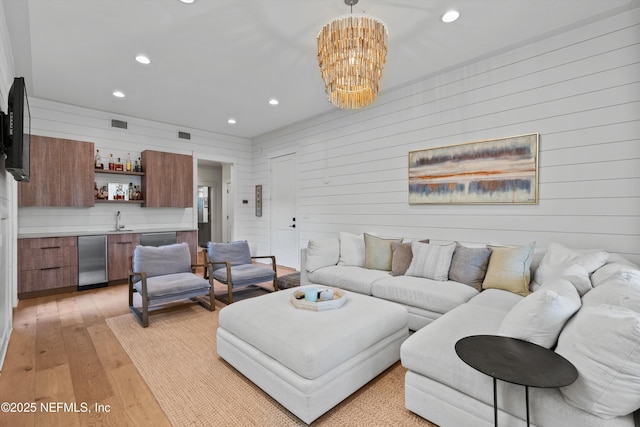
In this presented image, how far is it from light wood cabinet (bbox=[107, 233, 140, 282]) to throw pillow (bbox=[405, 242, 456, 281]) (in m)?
4.47

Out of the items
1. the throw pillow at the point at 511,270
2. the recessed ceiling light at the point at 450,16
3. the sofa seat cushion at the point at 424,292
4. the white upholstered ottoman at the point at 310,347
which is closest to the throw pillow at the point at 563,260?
the throw pillow at the point at 511,270

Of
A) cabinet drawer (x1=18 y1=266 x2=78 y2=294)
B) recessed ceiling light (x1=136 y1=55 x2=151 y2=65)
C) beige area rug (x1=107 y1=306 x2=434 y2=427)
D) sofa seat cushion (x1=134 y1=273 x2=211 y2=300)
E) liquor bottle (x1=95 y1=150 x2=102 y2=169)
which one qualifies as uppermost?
recessed ceiling light (x1=136 y1=55 x2=151 y2=65)

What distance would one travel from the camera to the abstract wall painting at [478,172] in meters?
3.21

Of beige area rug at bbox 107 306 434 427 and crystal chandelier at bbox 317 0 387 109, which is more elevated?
crystal chandelier at bbox 317 0 387 109

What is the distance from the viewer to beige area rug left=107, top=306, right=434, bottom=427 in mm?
1823

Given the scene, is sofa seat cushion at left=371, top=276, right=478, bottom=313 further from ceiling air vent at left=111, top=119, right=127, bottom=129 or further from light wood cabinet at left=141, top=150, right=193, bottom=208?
ceiling air vent at left=111, top=119, right=127, bottom=129

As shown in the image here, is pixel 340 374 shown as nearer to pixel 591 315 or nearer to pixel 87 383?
pixel 591 315

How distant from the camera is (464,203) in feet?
12.1

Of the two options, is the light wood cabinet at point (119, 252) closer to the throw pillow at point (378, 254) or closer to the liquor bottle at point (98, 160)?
the liquor bottle at point (98, 160)

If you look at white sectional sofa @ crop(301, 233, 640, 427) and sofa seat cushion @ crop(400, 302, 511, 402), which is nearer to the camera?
white sectional sofa @ crop(301, 233, 640, 427)

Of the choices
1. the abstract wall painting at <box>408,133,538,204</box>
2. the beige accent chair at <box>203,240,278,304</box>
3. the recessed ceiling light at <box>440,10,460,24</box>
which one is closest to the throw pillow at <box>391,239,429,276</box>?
the abstract wall painting at <box>408,133,538,204</box>

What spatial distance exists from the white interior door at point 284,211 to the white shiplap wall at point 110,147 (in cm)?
115

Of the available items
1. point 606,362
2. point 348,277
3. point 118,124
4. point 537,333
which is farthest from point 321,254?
point 118,124

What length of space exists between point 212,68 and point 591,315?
13.7 ft
